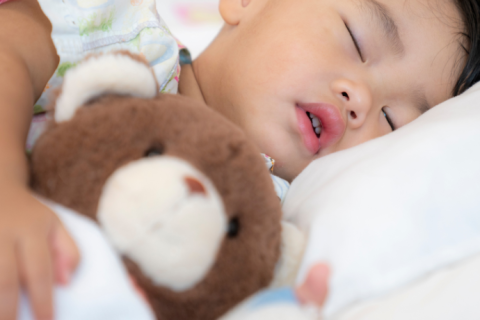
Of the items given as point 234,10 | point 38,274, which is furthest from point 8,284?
point 234,10

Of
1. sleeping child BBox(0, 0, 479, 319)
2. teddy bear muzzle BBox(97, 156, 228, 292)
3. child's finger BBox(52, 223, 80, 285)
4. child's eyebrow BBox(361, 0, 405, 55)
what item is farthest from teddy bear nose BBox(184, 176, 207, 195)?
child's eyebrow BBox(361, 0, 405, 55)

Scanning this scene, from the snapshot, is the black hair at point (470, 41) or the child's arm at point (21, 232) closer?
the child's arm at point (21, 232)

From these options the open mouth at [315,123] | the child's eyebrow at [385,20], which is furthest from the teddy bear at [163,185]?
the child's eyebrow at [385,20]

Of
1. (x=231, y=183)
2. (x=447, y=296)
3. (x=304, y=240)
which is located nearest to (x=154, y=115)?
(x=231, y=183)

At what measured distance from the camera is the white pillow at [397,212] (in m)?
0.44

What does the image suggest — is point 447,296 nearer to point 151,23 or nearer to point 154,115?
point 154,115

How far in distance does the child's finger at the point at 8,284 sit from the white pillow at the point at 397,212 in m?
0.30

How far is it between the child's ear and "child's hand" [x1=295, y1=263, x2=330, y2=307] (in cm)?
89

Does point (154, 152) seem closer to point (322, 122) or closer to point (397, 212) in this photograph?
point (397, 212)

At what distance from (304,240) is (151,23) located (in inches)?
27.8

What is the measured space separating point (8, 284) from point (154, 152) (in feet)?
0.58

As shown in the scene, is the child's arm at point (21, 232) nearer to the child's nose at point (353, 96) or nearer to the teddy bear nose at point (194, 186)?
the teddy bear nose at point (194, 186)

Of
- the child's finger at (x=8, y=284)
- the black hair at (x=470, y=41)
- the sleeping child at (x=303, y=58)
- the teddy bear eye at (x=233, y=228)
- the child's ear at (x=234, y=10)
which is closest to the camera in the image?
the child's finger at (x=8, y=284)

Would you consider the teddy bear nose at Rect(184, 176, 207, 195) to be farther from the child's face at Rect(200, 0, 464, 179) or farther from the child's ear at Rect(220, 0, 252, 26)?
the child's ear at Rect(220, 0, 252, 26)
